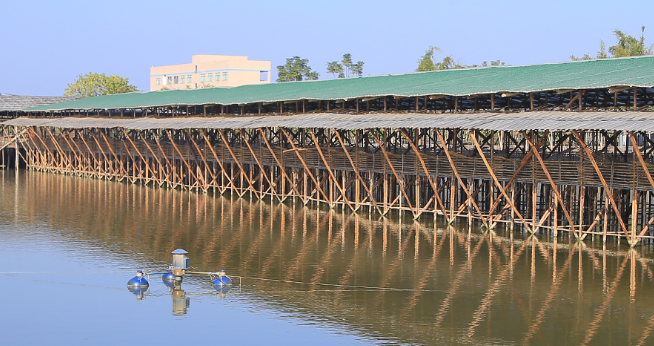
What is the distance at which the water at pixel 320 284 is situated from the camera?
749 inches

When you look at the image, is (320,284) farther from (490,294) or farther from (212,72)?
(212,72)

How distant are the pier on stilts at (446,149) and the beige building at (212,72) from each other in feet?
229

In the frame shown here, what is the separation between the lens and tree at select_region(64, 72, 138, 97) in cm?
10981

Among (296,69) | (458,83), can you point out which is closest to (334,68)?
(296,69)

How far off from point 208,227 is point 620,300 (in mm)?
18144

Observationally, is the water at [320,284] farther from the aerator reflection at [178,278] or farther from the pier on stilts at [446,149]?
the pier on stilts at [446,149]

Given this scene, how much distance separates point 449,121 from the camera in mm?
31812

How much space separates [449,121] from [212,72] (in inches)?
4131

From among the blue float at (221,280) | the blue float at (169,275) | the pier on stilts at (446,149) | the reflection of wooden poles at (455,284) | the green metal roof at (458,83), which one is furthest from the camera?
the green metal roof at (458,83)

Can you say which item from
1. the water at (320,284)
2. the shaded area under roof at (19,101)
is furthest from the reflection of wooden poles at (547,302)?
the shaded area under roof at (19,101)

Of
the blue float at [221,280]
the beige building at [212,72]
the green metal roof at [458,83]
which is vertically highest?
the beige building at [212,72]

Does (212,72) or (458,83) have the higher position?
(212,72)

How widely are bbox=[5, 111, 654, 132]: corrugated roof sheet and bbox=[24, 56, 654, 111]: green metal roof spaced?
96 cm

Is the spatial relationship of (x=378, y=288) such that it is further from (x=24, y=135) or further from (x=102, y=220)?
(x=24, y=135)
